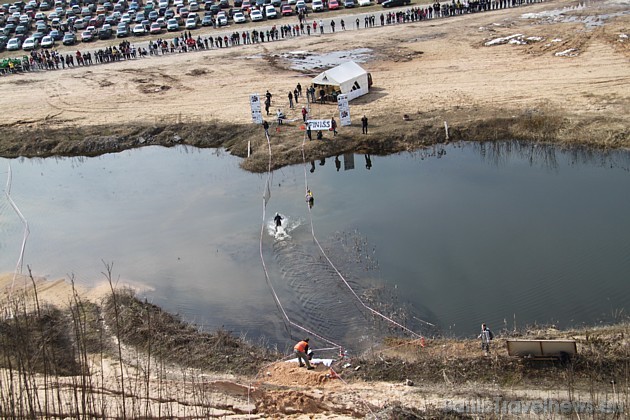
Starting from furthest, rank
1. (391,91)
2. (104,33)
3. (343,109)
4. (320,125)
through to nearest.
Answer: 1. (104,33)
2. (391,91)
3. (343,109)
4. (320,125)

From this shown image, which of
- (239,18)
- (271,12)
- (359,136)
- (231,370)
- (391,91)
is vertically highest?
(271,12)

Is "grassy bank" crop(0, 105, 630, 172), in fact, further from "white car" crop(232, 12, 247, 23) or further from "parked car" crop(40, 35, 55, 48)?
"parked car" crop(40, 35, 55, 48)

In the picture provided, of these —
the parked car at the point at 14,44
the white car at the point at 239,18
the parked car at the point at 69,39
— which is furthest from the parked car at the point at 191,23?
the parked car at the point at 14,44

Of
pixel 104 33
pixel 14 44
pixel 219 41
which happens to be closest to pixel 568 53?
pixel 219 41

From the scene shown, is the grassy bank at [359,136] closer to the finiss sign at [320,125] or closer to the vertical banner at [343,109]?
the vertical banner at [343,109]

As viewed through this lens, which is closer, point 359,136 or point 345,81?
point 359,136

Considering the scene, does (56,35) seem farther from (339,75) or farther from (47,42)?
(339,75)
